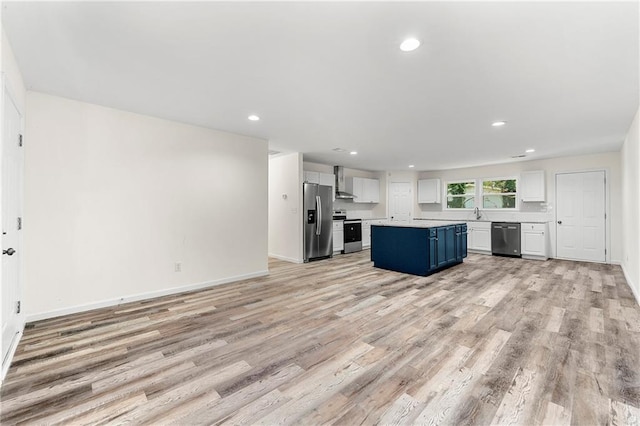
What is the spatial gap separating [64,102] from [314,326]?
3.73m

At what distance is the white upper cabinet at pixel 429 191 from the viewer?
28.3 ft

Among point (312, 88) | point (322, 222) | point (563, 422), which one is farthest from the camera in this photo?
point (322, 222)

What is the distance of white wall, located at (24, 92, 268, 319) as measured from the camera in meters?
3.08

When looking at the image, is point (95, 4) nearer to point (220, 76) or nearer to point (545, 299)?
point (220, 76)

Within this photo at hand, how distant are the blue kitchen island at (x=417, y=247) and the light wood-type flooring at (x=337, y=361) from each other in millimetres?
1114

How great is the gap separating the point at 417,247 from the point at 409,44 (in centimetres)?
370

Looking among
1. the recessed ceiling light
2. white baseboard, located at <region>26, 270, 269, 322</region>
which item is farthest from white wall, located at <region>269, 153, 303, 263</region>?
the recessed ceiling light

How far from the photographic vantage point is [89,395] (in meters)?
1.86

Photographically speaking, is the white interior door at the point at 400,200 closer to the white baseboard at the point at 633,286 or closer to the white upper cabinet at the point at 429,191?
the white upper cabinet at the point at 429,191

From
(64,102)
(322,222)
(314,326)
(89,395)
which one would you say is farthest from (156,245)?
(322,222)

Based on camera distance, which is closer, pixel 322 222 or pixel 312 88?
pixel 312 88

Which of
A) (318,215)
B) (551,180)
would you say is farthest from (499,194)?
(318,215)

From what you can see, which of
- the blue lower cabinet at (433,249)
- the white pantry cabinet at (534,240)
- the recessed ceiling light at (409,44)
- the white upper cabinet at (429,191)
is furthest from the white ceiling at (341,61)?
the white upper cabinet at (429,191)

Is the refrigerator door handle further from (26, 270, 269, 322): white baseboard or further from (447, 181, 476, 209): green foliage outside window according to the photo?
(447, 181, 476, 209): green foliage outside window
